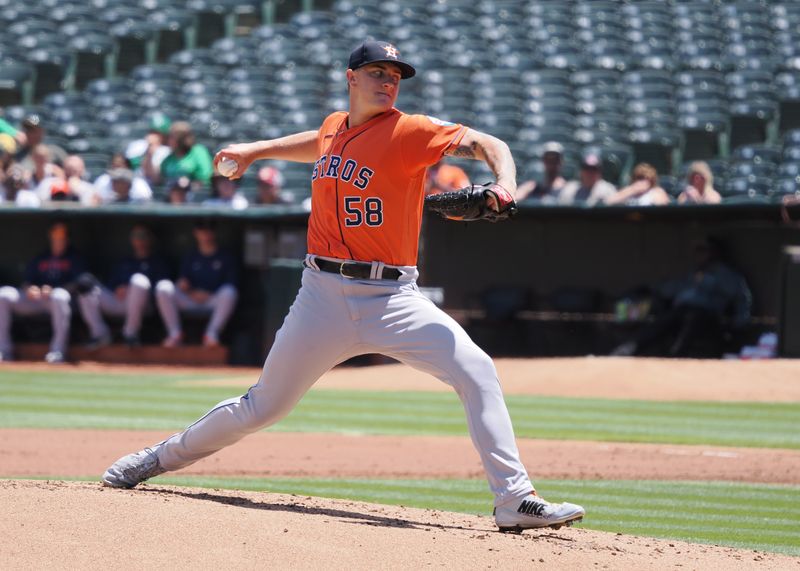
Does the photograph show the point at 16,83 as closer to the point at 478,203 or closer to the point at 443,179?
the point at 443,179

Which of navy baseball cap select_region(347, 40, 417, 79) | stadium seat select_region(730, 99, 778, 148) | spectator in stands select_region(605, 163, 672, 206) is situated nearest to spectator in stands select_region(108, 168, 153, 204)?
spectator in stands select_region(605, 163, 672, 206)

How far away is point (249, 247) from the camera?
13.7m

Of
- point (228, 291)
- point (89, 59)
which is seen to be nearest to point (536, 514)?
point (228, 291)

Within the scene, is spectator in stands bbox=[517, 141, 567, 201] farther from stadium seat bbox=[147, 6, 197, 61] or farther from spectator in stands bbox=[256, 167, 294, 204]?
stadium seat bbox=[147, 6, 197, 61]

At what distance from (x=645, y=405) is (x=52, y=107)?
438 inches

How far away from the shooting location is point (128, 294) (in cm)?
1335

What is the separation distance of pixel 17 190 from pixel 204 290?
2560 mm

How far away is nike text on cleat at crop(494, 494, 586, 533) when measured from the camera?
450 centimetres

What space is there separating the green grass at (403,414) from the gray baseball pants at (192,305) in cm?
152

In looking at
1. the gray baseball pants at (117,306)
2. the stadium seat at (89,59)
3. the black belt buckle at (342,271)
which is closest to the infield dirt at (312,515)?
the black belt buckle at (342,271)

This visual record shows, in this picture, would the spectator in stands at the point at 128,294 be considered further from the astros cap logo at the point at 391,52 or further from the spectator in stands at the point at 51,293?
the astros cap logo at the point at 391,52

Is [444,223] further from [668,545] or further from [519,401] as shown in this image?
[668,545]

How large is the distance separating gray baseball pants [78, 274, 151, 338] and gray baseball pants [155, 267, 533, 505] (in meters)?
8.64

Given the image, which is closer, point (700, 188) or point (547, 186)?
point (700, 188)
